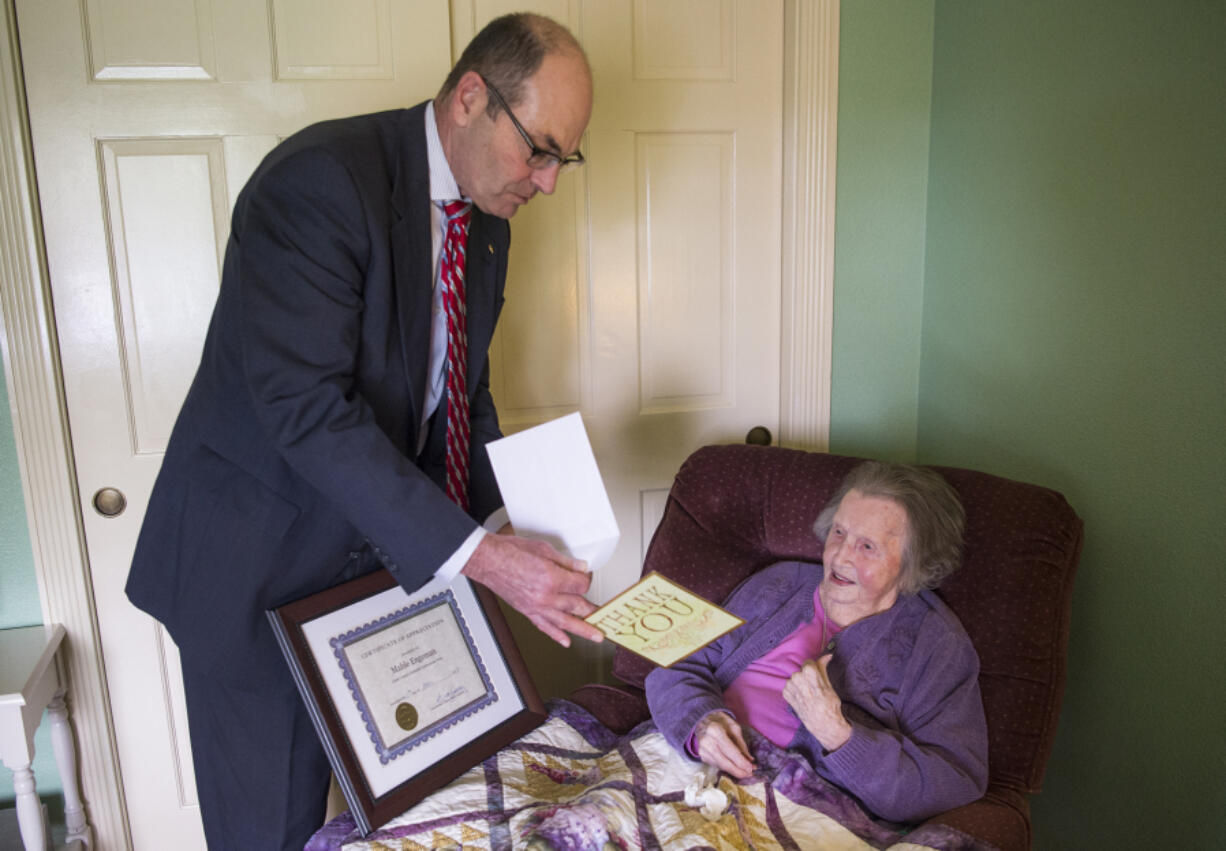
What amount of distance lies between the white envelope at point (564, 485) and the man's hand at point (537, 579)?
43mm

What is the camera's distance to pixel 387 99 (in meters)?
1.85

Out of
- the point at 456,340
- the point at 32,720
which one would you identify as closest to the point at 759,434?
the point at 456,340

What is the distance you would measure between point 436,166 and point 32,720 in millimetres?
1313

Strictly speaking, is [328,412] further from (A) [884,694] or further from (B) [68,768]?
(B) [68,768]

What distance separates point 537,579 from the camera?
3.87ft

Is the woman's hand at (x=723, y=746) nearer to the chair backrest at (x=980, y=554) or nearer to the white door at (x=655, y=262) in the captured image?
the chair backrest at (x=980, y=554)

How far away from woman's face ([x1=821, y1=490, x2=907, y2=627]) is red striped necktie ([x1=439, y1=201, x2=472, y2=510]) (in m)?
0.66

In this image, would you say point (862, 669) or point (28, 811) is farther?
point (28, 811)

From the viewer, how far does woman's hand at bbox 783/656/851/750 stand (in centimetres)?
125

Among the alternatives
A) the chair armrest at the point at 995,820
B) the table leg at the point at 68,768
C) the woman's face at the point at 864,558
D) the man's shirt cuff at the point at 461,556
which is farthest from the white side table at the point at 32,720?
the chair armrest at the point at 995,820

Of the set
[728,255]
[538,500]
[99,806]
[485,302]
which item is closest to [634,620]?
[538,500]

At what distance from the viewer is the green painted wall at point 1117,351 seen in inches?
52.9

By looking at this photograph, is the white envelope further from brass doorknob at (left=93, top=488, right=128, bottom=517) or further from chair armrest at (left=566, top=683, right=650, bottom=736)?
brass doorknob at (left=93, top=488, right=128, bottom=517)

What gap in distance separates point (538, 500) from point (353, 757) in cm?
44
